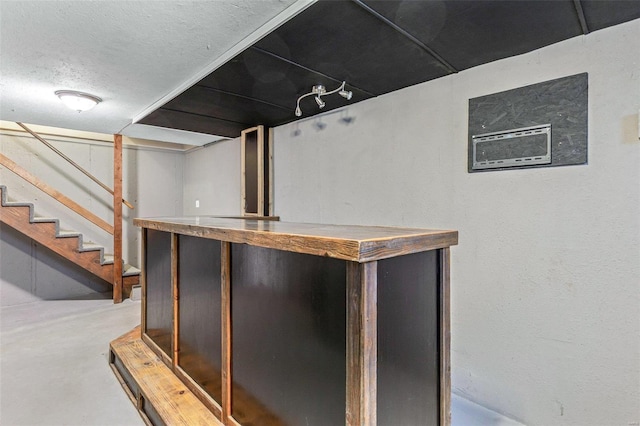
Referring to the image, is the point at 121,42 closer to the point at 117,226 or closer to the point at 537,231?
the point at 537,231

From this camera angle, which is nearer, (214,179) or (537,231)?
(537,231)

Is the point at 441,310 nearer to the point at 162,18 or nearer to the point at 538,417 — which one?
the point at 538,417

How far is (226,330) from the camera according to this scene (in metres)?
1.50

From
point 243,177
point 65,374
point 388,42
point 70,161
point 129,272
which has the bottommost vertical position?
point 65,374

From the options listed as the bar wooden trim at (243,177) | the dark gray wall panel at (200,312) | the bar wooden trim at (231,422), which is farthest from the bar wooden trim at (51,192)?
the bar wooden trim at (231,422)

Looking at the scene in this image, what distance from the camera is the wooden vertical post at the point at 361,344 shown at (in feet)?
3.08

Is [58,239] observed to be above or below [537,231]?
below

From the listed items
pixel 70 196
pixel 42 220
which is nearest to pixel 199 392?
pixel 42 220

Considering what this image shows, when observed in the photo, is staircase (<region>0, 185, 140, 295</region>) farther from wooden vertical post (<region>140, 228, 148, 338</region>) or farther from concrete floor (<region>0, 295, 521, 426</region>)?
wooden vertical post (<region>140, 228, 148, 338</region>)

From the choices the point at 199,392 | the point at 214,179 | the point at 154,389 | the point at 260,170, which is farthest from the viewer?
the point at 214,179

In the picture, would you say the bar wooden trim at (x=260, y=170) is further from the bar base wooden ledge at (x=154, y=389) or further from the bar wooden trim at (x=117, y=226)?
the bar wooden trim at (x=117, y=226)

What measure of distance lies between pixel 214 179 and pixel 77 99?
2.25m

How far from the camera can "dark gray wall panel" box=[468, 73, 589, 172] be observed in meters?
1.69

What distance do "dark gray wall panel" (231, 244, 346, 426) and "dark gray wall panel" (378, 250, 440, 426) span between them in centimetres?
15
